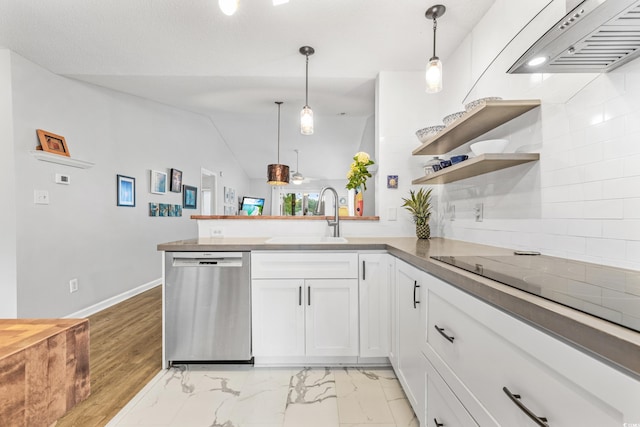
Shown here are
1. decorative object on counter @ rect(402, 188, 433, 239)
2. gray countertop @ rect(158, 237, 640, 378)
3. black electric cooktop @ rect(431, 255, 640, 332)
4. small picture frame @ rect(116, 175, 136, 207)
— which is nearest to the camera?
gray countertop @ rect(158, 237, 640, 378)

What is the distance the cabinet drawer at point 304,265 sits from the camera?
6.26 feet

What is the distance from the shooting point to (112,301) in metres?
3.34

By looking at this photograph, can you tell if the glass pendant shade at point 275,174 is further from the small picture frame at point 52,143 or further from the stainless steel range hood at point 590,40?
the stainless steel range hood at point 590,40

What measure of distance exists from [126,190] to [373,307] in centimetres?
330

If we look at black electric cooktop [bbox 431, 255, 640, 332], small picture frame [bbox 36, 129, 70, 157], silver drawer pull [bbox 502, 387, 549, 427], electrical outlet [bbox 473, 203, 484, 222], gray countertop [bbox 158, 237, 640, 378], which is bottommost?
silver drawer pull [bbox 502, 387, 549, 427]

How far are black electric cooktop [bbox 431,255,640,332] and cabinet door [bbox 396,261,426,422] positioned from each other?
31cm

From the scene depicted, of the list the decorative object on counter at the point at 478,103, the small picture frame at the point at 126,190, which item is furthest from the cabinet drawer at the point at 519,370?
the small picture frame at the point at 126,190

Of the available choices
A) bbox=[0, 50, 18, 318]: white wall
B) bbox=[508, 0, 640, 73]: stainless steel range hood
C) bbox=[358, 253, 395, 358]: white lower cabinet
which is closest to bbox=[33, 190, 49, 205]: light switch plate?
bbox=[0, 50, 18, 318]: white wall

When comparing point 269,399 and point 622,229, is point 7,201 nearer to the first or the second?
point 269,399

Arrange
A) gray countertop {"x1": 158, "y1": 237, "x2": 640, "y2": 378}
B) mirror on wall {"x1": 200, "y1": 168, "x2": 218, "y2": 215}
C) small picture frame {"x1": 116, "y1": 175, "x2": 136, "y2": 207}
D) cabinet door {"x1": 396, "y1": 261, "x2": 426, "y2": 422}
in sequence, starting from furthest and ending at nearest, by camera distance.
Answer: mirror on wall {"x1": 200, "y1": 168, "x2": 218, "y2": 215}
small picture frame {"x1": 116, "y1": 175, "x2": 136, "y2": 207}
cabinet door {"x1": 396, "y1": 261, "x2": 426, "y2": 422}
gray countertop {"x1": 158, "y1": 237, "x2": 640, "y2": 378}

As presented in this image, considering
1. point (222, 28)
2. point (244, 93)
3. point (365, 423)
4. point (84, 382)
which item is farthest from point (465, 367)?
point (244, 93)

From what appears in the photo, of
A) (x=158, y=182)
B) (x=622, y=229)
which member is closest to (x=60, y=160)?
(x=158, y=182)

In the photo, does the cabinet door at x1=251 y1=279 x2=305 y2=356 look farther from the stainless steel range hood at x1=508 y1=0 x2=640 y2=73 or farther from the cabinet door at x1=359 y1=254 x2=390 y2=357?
the stainless steel range hood at x1=508 y1=0 x2=640 y2=73

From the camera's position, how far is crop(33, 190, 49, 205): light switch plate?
2.51 metres
